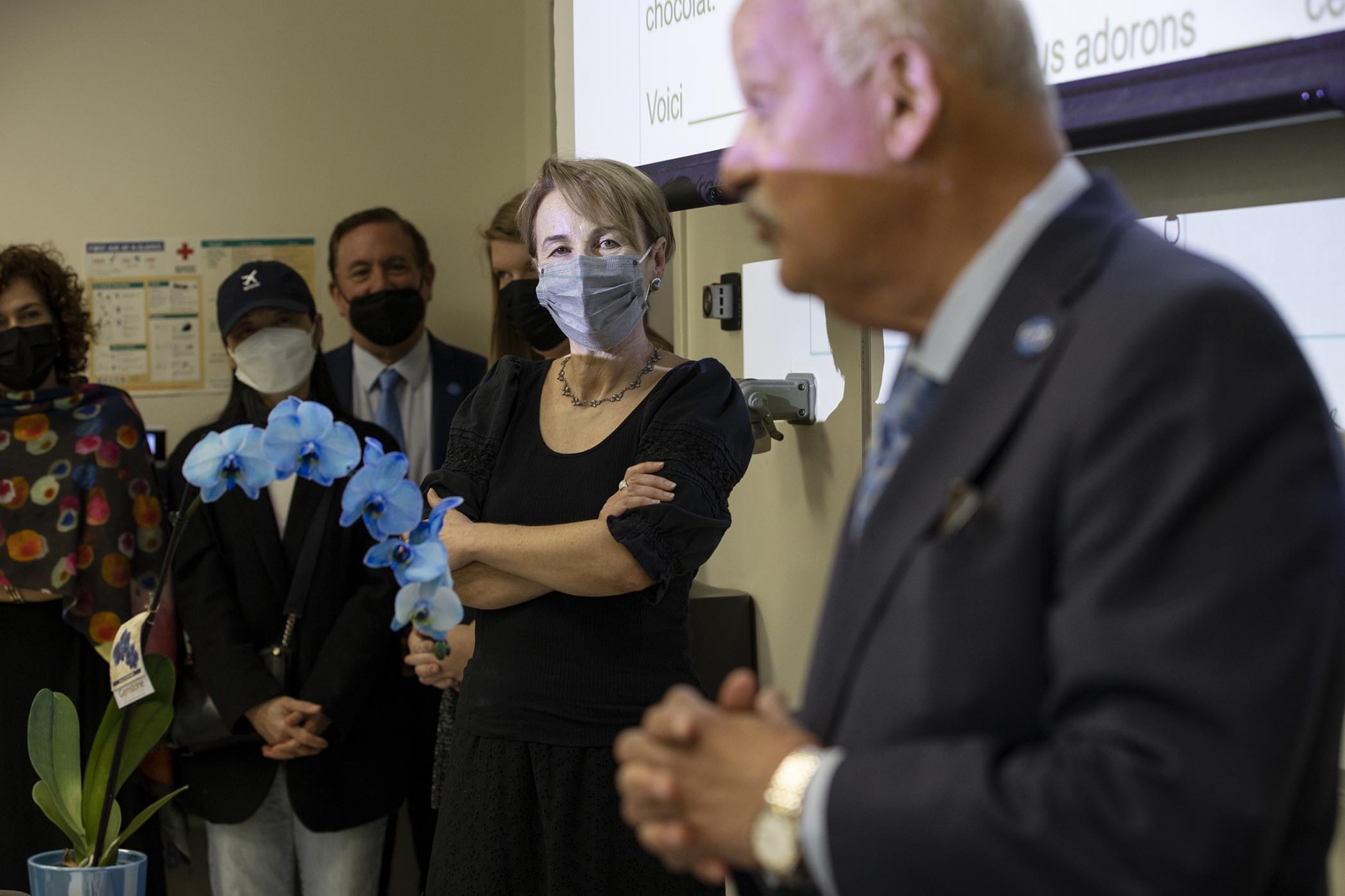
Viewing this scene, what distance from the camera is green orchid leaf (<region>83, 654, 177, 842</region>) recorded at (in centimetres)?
144

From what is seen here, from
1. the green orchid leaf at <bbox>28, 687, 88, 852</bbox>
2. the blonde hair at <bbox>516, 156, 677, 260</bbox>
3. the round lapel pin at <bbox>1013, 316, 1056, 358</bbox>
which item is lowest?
the green orchid leaf at <bbox>28, 687, 88, 852</bbox>

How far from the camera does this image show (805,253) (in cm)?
69

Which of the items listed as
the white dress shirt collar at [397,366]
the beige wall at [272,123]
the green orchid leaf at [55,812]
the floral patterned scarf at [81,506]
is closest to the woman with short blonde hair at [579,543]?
the green orchid leaf at [55,812]

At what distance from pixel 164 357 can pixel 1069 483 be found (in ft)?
11.1

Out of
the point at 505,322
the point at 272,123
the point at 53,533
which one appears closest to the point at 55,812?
the point at 53,533

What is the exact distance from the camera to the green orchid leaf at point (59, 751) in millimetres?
1432

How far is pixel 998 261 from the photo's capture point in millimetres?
676

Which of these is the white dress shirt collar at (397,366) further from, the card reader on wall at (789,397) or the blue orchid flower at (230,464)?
the blue orchid flower at (230,464)

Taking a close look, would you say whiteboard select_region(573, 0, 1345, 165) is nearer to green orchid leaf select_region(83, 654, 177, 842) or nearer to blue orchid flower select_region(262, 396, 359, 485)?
blue orchid flower select_region(262, 396, 359, 485)

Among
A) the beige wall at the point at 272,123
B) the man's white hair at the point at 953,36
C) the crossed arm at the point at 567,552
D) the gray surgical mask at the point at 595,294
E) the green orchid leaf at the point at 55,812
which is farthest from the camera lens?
the beige wall at the point at 272,123

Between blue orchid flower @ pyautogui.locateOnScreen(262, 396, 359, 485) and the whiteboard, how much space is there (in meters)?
0.53

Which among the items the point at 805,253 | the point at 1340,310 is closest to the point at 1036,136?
the point at 805,253

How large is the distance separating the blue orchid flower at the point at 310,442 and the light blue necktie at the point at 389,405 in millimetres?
1784

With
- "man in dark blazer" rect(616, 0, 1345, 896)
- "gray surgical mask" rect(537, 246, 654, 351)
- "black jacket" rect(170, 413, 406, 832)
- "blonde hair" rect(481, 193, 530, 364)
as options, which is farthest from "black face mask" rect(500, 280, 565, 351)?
"man in dark blazer" rect(616, 0, 1345, 896)
